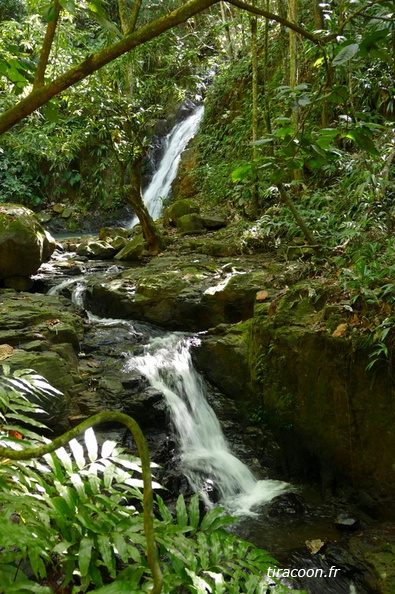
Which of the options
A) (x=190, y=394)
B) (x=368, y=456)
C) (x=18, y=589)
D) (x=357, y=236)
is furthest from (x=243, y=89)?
(x=18, y=589)

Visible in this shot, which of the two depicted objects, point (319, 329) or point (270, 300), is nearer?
point (319, 329)

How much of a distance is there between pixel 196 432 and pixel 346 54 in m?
4.60

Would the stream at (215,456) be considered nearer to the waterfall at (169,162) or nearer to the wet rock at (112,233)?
the wet rock at (112,233)

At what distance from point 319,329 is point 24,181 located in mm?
17717

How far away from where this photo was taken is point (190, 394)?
555 cm

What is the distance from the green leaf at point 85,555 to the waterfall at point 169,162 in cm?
1302

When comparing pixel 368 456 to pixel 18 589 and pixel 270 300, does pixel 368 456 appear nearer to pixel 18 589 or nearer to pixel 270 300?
pixel 270 300

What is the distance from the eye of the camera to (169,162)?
1606 cm

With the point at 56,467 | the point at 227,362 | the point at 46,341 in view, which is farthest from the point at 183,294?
the point at 56,467

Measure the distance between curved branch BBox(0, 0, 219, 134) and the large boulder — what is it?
6.78 metres

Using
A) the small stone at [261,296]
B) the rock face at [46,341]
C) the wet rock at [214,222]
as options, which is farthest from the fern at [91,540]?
the wet rock at [214,222]

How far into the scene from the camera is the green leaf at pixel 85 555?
1.30 m

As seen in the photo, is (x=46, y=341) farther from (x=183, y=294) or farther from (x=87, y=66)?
(x=87, y=66)

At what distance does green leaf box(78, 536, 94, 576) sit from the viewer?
Answer: 1299 mm
